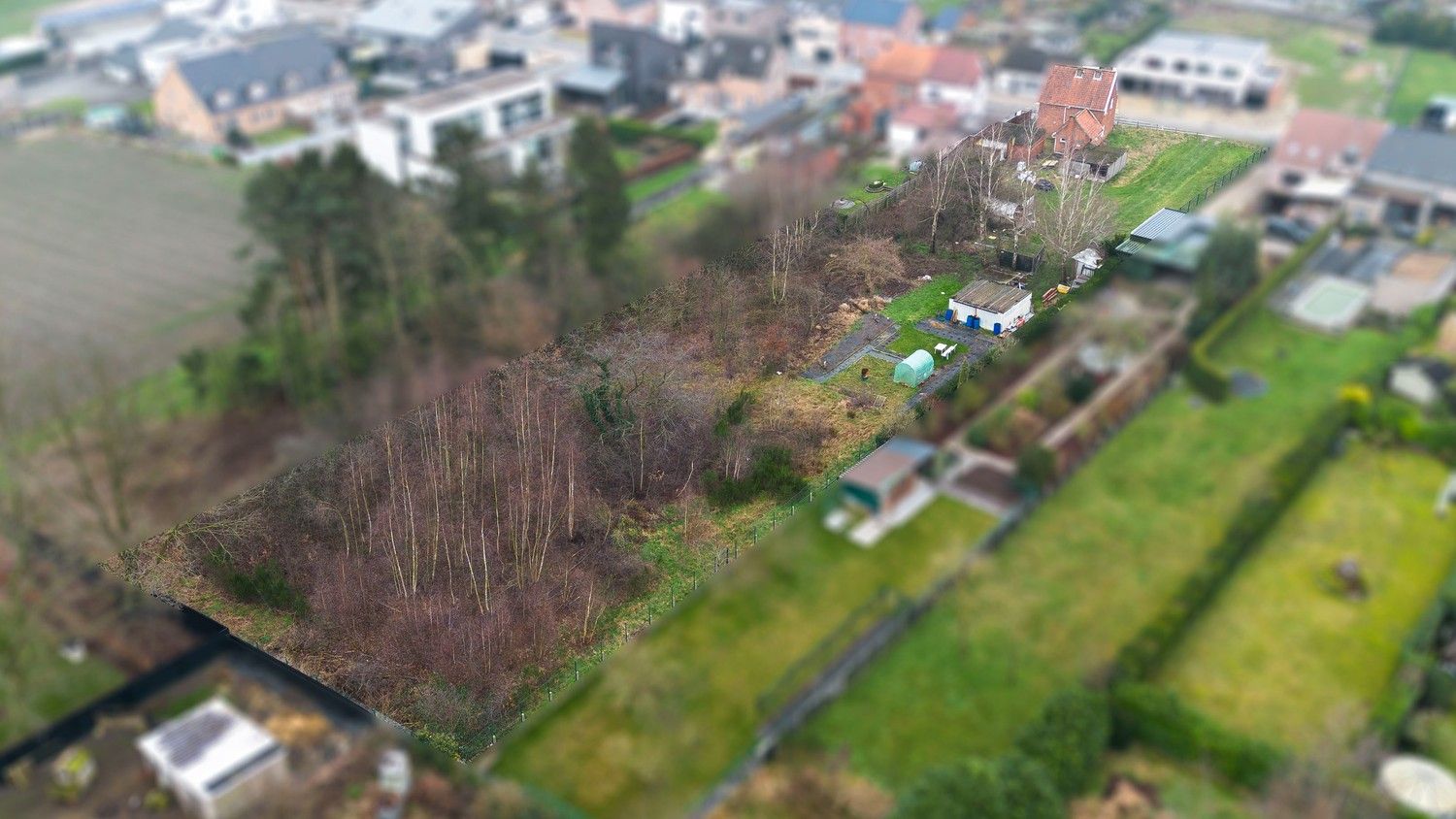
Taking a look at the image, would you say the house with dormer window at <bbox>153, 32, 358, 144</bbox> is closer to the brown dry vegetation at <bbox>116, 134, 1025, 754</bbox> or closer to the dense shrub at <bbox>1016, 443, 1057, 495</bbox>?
the dense shrub at <bbox>1016, 443, 1057, 495</bbox>

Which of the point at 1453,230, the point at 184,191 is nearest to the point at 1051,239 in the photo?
the point at 1453,230

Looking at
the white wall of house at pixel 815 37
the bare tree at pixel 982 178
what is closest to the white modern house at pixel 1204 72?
the white wall of house at pixel 815 37

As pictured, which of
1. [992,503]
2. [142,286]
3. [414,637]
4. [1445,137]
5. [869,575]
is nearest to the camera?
[414,637]

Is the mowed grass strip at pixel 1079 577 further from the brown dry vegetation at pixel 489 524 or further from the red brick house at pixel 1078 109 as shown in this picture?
the brown dry vegetation at pixel 489 524

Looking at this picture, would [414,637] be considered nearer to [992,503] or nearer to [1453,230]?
[992,503]

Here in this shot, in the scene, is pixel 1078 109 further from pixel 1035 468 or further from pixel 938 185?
pixel 1035 468

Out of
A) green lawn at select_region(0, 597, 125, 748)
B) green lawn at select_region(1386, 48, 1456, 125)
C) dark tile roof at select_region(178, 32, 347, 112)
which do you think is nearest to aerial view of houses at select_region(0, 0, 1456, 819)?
green lawn at select_region(0, 597, 125, 748)

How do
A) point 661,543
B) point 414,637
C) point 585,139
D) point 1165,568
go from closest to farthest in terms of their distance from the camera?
point 414,637, point 661,543, point 1165,568, point 585,139
